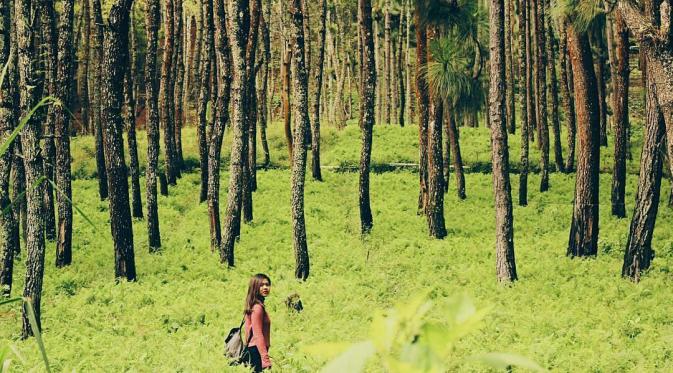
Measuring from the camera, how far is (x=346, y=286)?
677 inches

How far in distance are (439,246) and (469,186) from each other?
32.4ft

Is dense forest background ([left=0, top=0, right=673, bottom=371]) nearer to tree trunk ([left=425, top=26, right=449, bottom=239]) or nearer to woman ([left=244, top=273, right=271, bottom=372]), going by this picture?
tree trunk ([left=425, top=26, right=449, bottom=239])

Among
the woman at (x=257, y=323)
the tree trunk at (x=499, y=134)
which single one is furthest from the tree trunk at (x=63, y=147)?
the woman at (x=257, y=323)

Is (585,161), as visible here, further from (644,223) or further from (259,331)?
(259,331)

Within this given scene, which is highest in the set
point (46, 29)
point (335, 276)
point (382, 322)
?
point (46, 29)

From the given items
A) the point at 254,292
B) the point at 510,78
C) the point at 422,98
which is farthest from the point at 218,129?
the point at 510,78

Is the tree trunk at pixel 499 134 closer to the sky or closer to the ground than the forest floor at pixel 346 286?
closer to the sky

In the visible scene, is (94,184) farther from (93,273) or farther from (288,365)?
(288,365)

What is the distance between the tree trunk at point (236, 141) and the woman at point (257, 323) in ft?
30.7

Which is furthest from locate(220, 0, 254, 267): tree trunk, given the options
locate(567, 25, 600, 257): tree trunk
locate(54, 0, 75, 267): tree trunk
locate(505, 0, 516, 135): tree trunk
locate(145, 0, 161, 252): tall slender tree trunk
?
locate(505, 0, 516, 135): tree trunk

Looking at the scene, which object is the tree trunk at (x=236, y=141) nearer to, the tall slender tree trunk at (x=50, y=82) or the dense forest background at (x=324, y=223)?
the dense forest background at (x=324, y=223)

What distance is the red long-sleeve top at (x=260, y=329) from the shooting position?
1005 centimetres

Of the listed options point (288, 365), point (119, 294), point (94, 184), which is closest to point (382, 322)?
point (288, 365)

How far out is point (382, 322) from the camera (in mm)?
1216
